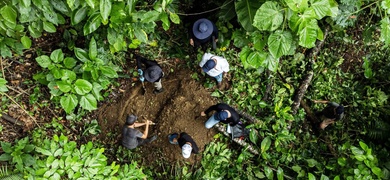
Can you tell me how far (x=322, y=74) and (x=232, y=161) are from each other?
3.32 m

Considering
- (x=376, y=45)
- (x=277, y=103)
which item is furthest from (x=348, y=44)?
(x=277, y=103)

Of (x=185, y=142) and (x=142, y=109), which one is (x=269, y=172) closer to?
(x=185, y=142)

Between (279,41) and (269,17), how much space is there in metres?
0.34

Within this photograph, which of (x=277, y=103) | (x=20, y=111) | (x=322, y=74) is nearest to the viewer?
(x=20, y=111)

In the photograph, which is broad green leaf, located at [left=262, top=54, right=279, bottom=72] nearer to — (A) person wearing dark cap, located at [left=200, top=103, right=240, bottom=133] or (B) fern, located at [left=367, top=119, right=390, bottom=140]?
(A) person wearing dark cap, located at [left=200, top=103, right=240, bottom=133]

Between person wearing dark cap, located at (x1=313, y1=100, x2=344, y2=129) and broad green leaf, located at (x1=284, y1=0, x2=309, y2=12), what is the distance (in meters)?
3.90

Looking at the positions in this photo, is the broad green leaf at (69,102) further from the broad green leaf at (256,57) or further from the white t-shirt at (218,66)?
the white t-shirt at (218,66)

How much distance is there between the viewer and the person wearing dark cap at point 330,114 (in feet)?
21.7

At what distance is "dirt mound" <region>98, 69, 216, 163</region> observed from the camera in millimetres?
6883

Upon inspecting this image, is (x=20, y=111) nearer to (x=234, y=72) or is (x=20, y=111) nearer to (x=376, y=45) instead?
(x=234, y=72)

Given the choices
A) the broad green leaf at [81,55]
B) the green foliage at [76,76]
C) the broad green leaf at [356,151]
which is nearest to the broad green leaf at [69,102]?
the green foliage at [76,76]

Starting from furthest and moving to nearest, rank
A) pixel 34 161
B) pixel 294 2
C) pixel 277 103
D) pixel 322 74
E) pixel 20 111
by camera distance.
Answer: pixel 322 74
pixel 277 103
pixel 20 111
pixel 34 161
pixel 294 2

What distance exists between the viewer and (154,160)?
22.6 ft

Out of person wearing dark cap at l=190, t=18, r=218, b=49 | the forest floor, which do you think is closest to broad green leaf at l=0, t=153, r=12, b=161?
the forest floor
